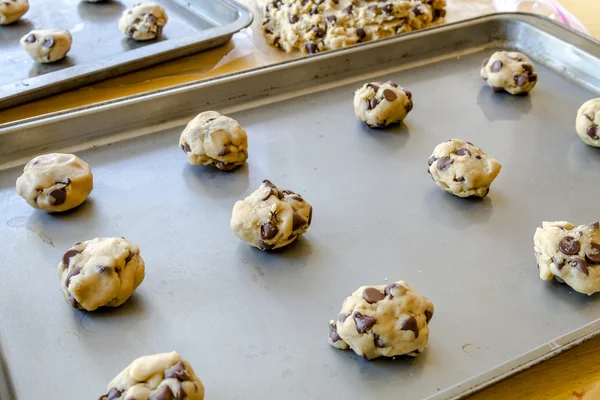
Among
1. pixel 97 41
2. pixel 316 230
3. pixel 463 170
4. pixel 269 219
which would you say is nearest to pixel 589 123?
pixel 463 170

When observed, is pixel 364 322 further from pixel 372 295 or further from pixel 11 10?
pixel 11 10

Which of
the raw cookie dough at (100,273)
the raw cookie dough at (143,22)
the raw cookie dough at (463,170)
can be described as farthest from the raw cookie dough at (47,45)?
the raw cookie dough at (463,170)

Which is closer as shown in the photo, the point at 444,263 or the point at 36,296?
the point at 36,296

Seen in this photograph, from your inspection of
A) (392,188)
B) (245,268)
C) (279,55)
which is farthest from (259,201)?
(279,55)

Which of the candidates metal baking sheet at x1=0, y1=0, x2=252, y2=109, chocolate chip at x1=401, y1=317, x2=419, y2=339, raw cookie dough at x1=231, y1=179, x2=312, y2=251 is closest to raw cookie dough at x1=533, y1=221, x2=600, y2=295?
chocolate chip at x1=401, y1=317, x2=419, y2=339

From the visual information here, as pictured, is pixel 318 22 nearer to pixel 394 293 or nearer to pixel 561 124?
pixel 561 124
